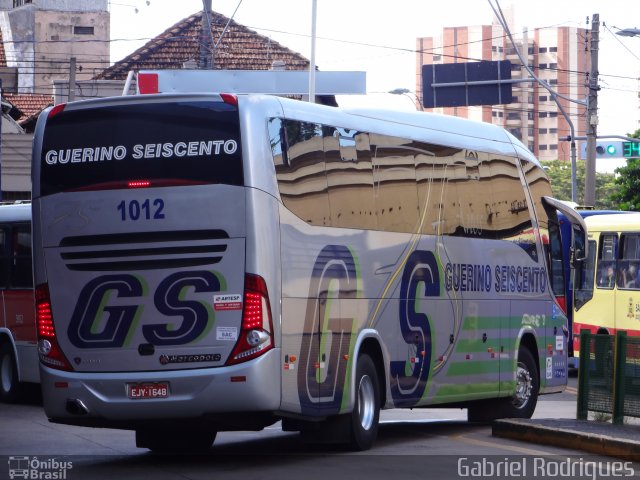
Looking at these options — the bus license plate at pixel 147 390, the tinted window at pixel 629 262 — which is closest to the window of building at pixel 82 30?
the tinted window at pixel 629 262

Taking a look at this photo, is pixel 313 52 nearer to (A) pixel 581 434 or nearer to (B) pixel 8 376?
(B) pixel 8 376

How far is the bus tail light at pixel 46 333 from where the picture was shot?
12.5 m

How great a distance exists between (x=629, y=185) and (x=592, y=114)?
11494 mm

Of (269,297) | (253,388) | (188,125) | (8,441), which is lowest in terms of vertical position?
(8,441)

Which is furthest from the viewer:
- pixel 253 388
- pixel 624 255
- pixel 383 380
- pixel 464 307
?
pixel 624 255

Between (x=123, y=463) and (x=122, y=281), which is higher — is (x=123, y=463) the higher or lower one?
the lower one

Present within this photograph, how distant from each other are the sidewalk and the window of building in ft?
173

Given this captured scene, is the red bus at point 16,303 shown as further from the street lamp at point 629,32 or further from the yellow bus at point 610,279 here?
the street lamp at point 629,32

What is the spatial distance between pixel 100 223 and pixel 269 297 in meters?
1.74

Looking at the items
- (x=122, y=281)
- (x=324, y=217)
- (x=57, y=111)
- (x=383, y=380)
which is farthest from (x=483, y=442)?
(x=57, y=111)

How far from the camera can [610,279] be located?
28.8 metres

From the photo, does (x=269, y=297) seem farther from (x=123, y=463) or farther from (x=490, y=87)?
(x=490, y=87)

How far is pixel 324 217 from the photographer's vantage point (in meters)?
13.0

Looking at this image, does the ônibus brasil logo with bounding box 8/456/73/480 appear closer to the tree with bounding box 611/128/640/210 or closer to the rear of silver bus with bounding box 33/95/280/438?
the rear of silver bus with bounding box 33/95/280/438
